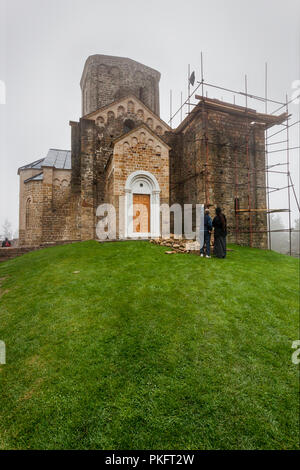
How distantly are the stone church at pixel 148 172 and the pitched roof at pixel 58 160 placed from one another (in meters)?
0.32

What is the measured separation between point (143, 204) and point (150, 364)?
10.6 m

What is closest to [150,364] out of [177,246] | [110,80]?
[177,246]

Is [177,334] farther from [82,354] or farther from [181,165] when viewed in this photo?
[181,165]

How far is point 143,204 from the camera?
1371cm

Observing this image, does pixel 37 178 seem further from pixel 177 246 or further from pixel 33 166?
pixel 177 246

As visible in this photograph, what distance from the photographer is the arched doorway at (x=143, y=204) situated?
13234 millimetres

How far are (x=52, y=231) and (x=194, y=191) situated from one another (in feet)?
36.4

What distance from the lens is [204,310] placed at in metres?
5.25

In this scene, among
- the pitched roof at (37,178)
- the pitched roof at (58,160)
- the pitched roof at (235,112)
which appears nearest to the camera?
the pitched roof at (235,112)

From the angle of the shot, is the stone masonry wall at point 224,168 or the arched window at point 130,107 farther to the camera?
the arched window at point 130,107

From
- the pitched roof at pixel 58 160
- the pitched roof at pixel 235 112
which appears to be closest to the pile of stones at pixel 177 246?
the pitched roof at pixel 235 112

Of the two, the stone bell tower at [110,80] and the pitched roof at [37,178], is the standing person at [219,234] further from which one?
the stone bell tower at [110,80]

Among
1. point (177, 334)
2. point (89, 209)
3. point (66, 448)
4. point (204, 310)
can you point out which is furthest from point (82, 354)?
point (89, 209)

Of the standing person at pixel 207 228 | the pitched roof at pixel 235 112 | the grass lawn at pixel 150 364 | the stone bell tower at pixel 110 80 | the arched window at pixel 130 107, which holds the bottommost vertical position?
the grass lawn at pixel 150 364
